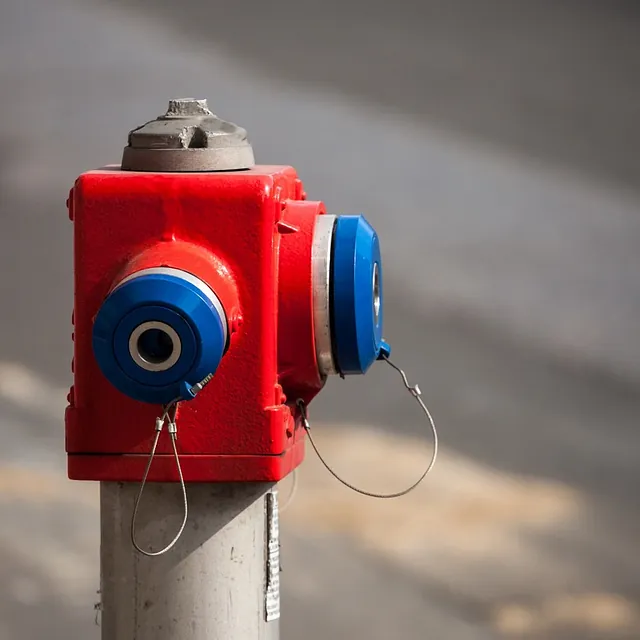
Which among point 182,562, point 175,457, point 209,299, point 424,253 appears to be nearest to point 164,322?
point 209,299

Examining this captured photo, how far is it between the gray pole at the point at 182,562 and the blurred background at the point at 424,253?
3.41 ft

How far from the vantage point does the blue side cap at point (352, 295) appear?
1502 millimetres

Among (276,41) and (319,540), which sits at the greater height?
(276,41)

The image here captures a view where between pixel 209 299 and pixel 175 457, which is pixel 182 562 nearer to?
pixel 175 457

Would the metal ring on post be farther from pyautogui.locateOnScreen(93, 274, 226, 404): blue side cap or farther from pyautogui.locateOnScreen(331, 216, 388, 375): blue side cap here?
pyautogui.locateOnScreen(93, 274, 226, 404): blue side cap

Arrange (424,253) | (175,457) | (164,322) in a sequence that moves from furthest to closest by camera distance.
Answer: (424,253)
(175,457)
(164,322)

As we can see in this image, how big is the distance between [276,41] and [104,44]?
35cm

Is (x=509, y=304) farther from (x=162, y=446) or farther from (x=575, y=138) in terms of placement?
(x=162, y=446)

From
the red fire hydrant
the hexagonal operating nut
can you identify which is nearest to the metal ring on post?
the red fire hydrant

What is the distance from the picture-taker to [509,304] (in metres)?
2.54

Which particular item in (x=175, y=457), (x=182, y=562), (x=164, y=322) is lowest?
(x=182, y=562)

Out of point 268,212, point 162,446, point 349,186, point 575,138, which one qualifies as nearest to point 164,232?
point 268,212

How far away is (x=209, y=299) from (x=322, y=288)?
18 cm

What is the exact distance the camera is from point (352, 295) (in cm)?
Result: 150
